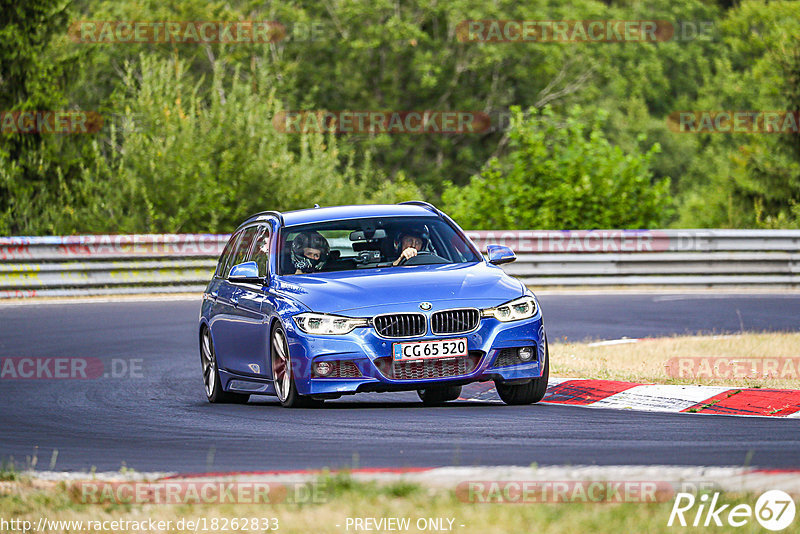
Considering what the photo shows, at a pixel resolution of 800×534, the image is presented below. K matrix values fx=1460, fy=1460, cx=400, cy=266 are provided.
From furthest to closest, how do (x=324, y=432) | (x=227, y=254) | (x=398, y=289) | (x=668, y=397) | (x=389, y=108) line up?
(x=389, y=108)
(x=227, y=254)
(x=668, y=397)
(x=398, y=289)
(x=324, y=432)

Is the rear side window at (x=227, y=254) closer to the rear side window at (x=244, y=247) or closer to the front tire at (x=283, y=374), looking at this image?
the rear side window at (x=244, y=247)

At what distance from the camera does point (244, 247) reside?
42.0 feet

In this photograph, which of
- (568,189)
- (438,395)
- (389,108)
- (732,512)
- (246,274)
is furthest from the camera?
(389,108)

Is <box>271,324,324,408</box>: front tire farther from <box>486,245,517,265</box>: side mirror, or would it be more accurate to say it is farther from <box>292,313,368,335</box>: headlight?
<box>486,245,517,265</box>: side mirror

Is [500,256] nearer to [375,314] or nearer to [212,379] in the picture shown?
[375,314]

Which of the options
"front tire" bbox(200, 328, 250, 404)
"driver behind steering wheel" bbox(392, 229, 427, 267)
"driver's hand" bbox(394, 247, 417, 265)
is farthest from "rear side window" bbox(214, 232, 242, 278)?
"driver's hand" bbox(394, 247, 417, 265)

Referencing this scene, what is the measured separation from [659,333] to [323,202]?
49.3ft

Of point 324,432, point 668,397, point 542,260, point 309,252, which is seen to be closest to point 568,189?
point 542,260

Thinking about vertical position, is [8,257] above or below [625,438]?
below

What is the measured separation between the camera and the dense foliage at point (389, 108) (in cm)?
2970

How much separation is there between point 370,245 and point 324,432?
2.50 meters

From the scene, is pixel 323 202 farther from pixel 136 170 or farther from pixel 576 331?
pixel 576 331

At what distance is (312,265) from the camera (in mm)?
11297

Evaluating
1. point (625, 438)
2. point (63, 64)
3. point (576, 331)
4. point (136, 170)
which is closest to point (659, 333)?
point (576, 331)
